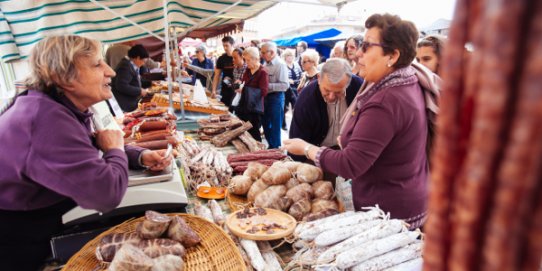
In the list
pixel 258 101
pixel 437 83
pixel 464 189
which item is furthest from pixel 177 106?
pixel 464 189

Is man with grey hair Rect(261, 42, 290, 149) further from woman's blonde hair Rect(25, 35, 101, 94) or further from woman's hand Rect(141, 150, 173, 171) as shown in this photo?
woman's blonde hair Rect(25, 35, 101, 94)

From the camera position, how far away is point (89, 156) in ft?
4.86

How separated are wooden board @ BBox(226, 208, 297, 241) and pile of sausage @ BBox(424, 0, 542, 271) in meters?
1.44

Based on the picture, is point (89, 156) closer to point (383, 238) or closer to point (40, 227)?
point (40, 227)

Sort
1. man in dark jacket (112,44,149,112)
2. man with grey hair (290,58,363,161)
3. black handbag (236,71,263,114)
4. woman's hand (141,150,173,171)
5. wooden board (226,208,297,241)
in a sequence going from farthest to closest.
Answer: black handbag (236,71,263,114) < man in dark jacket (112,44,149,112) < man with grey hair (290,58,363,161) < woman's hand (141,150,173,171) < wooden board (226,208,297,241)

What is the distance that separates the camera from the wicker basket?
1.55m

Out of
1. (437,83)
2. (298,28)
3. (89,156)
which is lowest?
(89,156)

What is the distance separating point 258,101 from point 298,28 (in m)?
28.9

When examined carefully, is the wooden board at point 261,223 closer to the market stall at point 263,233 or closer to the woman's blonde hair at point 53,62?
the market stall at point 263,233

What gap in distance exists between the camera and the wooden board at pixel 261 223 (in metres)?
1.77

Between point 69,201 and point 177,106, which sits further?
point 177,106

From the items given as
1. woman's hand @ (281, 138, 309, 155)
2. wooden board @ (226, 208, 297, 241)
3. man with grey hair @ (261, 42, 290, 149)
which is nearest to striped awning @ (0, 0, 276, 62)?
man with grey hair @ (261, 42, 290, 149)

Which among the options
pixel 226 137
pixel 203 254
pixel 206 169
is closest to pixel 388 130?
pixel 203 254

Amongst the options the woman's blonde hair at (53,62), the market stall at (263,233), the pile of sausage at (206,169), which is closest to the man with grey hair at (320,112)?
the market stall at (263,233)
